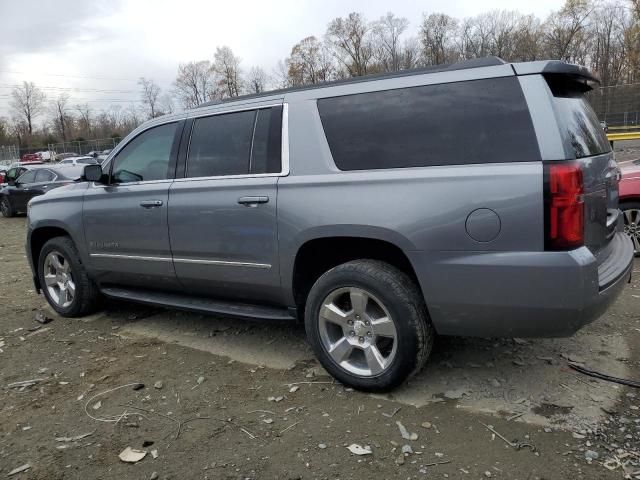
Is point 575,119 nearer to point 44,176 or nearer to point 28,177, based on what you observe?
point 44,176

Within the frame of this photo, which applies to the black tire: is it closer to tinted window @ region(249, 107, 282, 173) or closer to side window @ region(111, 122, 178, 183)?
side window @ region(111, 122, 178, 183)

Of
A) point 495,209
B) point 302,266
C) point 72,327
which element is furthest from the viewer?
point 72,327

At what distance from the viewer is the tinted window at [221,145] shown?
3820 millimetres

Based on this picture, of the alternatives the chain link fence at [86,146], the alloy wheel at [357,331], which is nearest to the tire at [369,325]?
the alloy wheel at [357,331]

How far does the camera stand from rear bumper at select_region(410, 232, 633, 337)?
266 centimetres

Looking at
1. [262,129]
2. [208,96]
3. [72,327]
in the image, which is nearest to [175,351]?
[72,327]

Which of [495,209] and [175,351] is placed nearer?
[495,209]

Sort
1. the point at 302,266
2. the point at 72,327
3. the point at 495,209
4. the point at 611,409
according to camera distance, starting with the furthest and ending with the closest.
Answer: the point at 72,327 < the point at 302,266 < the point at 611,409 < the point at 495,209

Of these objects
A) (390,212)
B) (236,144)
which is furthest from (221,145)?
(390,212)

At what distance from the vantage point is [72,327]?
16.5ft

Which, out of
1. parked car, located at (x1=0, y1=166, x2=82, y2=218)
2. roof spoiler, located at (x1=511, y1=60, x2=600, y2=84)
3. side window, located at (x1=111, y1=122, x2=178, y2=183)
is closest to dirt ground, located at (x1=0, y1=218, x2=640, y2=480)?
side window, located at (x1=111, y1=122, x2=178, y2=183)

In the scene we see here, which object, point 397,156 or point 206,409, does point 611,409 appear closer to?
point 397,156

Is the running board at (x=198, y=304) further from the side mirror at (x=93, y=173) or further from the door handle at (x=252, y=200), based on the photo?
the side mirror at (x=93, y=173)

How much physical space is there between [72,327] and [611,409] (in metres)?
4.49
